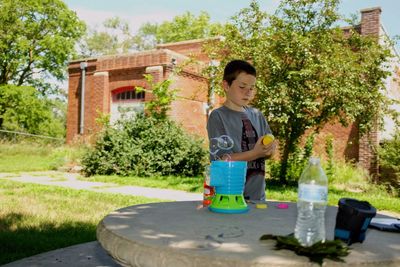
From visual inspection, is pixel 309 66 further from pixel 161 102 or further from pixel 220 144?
pixel 220 144

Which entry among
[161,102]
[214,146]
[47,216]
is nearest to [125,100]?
[161,102]

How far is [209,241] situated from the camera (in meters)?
1.60

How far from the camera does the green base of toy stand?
2.22m

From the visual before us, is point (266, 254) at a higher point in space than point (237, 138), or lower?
lower

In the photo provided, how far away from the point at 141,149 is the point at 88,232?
6887mm

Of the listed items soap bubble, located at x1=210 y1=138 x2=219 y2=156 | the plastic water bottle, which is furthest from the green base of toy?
the plastic water bottle

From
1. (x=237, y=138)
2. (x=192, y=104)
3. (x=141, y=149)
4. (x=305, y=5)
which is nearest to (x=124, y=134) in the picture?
(x=141, y=149)

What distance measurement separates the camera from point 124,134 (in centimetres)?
1234

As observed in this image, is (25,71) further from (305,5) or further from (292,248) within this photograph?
(292,248)

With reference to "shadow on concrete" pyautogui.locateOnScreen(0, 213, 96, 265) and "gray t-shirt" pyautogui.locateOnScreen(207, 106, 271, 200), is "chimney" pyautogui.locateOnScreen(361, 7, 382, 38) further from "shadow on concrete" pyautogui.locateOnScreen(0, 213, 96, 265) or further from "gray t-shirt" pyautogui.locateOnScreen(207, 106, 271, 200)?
"gray t-shirt" pyautogui.locateOnScreen(207, 106, 271, 200)

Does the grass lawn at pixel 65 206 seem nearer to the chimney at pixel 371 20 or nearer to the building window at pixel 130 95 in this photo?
the chimney at pixel 371 20

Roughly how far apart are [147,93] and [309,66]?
746cm

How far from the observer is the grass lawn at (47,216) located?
14.6ft

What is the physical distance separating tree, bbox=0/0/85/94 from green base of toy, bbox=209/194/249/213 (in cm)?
2566
